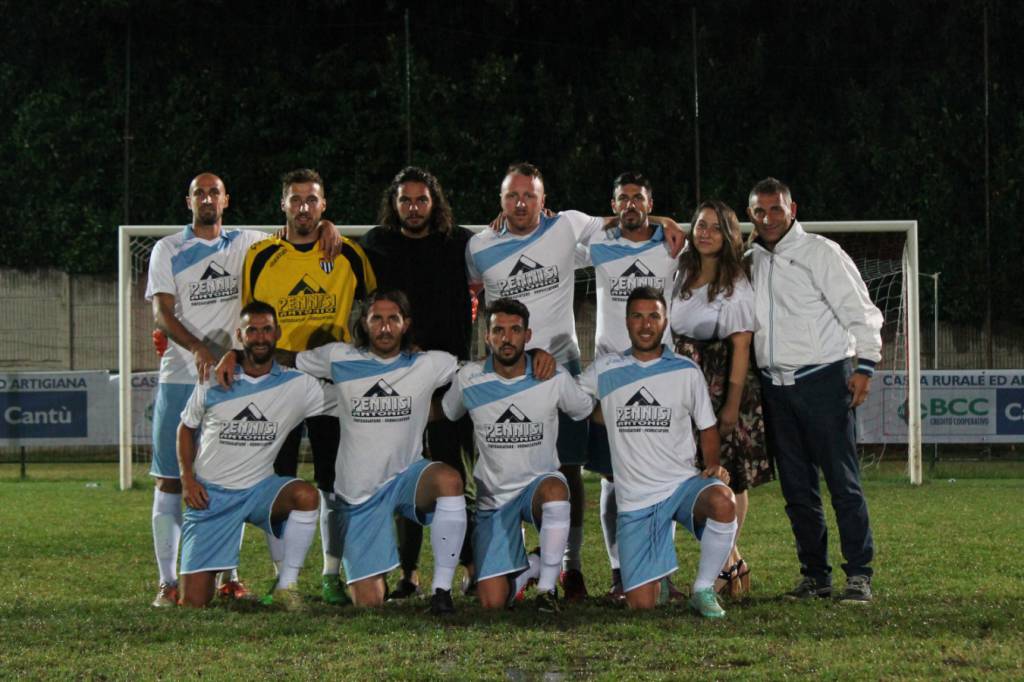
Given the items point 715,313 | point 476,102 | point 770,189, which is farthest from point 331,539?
point 476,102

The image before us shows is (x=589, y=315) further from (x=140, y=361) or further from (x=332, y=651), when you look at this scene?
(x=332, y=651)

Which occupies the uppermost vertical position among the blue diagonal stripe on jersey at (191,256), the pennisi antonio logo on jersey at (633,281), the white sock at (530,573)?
the blue diagonal stripe on jersey at (191,256)

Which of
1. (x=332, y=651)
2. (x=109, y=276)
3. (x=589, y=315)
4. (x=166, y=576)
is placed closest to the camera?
(x=332, y=651)

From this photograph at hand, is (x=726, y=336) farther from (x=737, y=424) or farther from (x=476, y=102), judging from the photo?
(x=476, y=102)

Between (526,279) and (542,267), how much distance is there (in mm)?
87

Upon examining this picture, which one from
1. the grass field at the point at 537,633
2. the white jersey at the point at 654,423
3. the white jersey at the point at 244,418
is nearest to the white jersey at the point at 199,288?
the white jersey at the point at 244,418

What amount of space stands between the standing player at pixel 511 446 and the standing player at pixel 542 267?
0.26 meters

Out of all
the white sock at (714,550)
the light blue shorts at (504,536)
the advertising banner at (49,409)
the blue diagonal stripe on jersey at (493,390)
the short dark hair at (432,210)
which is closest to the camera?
the white sock at (714,550)

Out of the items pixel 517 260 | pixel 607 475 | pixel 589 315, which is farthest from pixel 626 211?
pixel 589 315

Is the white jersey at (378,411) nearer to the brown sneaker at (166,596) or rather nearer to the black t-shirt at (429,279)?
the black t-shirt at (429,279)

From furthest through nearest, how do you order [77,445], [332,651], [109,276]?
[109,276] < [77,445] < [332,651]

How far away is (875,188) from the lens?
17547 millimetres

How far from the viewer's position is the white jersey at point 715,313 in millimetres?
5270

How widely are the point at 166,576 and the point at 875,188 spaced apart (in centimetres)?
1390
